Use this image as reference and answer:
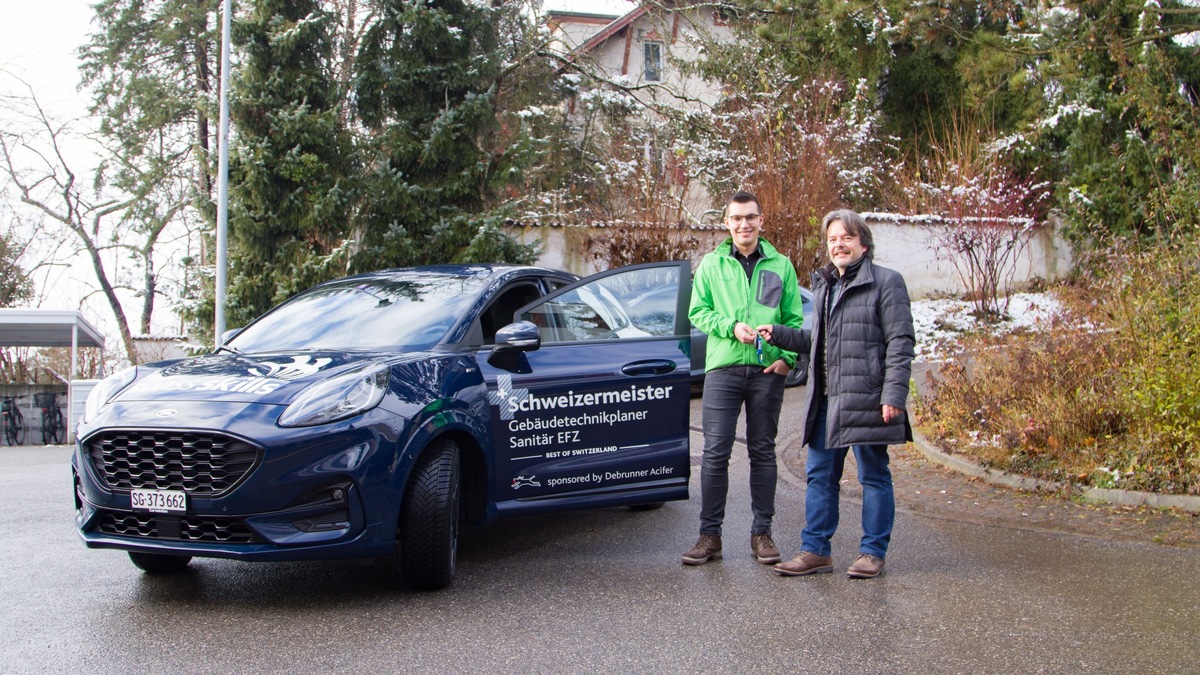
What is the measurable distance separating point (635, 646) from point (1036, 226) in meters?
21.4

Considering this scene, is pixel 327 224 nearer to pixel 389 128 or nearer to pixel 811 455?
pixel 389 128

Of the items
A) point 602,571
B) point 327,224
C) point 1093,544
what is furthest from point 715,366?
point 327,224

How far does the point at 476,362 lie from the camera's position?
18.8ft

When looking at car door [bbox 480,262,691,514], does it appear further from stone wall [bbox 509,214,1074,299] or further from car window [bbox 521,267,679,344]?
stone wall [bbox 509,214,1074,299]

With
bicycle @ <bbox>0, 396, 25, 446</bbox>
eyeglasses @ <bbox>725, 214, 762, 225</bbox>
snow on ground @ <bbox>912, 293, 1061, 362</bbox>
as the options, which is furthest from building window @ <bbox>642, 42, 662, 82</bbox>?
eyeglasses @ <bbox>725, 214, 762, 225</bbox>

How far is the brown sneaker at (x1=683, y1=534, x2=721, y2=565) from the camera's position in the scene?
5.81m

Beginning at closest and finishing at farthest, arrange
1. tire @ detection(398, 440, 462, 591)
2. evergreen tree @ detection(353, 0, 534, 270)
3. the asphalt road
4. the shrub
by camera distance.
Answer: the asphalt road → tire @ detection(398, 440, 462, 591) → the shrub → evergreen tree @ detection(353, 0, 534, 270)

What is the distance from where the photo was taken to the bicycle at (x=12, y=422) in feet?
78.8

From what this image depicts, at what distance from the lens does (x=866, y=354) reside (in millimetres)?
5410

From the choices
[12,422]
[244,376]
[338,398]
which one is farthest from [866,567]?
[12,422]

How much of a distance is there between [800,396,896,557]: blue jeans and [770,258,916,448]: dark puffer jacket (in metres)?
0.18

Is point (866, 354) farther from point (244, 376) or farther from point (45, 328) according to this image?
point (45, 328)

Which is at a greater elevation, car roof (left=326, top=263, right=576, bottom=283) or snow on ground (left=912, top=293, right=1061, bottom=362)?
car roof (left=326, top=263, right=576, bottom=283)

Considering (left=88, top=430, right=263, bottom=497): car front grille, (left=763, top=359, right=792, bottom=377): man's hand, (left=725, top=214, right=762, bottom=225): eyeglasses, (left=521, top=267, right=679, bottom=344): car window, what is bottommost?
(left=88, top=430, right=263, bottom=497): car front grille
